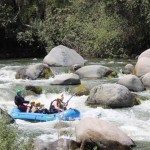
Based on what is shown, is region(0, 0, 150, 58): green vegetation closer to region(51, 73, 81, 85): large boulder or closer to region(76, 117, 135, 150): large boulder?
region(51, 73, 81, 85): large boulder

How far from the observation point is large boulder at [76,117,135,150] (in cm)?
726

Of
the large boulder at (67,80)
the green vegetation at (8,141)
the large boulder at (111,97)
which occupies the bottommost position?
the large boulder at (67,80)

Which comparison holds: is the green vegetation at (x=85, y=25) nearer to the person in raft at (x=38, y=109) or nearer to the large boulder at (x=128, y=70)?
the large boulder at (x=128, y=70)

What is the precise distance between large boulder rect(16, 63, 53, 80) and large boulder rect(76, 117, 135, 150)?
8378 mm

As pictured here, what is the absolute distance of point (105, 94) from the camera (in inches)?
460

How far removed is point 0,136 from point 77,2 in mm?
18790

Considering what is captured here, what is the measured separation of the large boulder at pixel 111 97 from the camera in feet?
37.7

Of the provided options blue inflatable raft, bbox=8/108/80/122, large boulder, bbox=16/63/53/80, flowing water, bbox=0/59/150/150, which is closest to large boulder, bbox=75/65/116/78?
flowing water, bbox=0/59/150/150

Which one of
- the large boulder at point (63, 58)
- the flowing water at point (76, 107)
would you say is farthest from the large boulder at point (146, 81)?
the large boulder at point (63, 58)

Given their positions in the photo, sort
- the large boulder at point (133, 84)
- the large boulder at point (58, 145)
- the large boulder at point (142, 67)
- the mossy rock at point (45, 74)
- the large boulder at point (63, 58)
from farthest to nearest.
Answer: the large boulder at point (63, 58) → the mossy rock at point (45, 74) → the large boulder at point (142, 67) → the large boulder at point (133, 84) → the large boulder at point (58, 145)

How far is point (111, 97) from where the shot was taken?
11547 millimetres

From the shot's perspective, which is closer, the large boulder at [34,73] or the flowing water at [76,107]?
the flowing water at [76,107]

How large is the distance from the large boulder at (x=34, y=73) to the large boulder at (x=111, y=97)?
4324mm

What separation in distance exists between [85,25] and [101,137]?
16.1 meters
